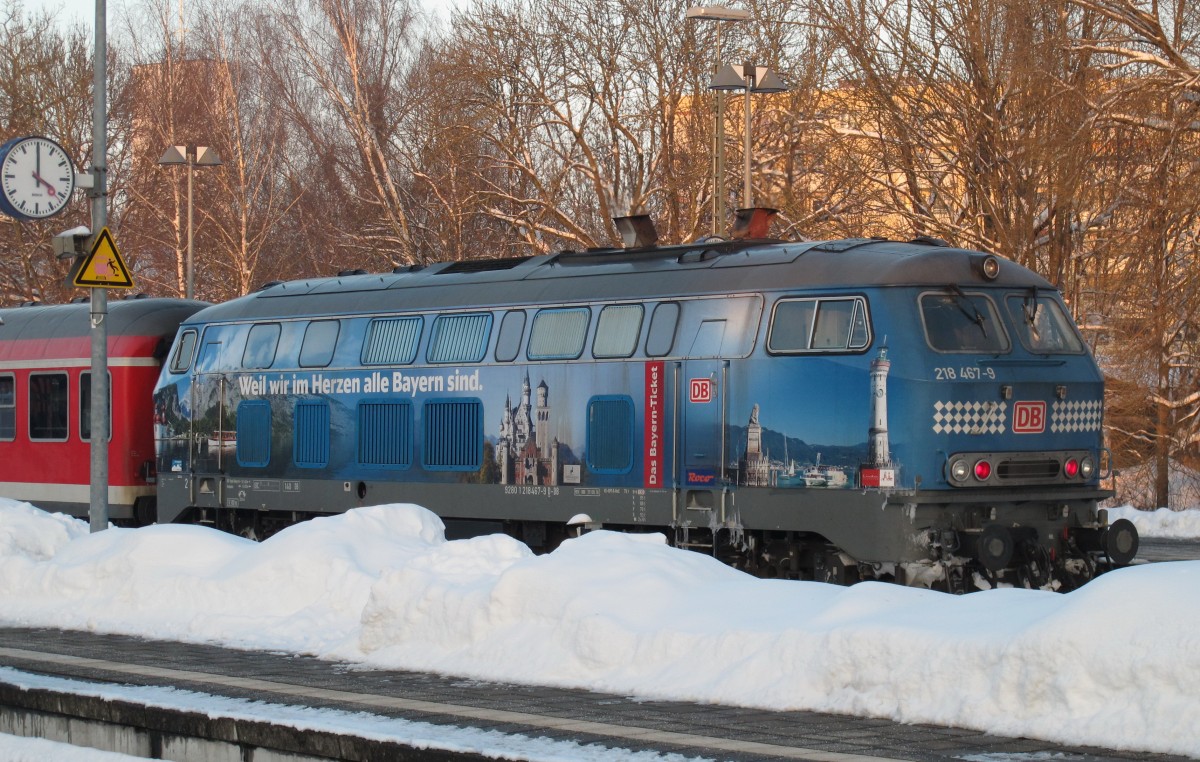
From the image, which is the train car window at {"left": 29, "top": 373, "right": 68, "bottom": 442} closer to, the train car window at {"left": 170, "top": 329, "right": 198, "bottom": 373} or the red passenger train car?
the red passenger train car

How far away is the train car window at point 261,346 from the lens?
798 inches

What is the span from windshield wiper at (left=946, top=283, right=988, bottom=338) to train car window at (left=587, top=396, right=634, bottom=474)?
320 centimetres

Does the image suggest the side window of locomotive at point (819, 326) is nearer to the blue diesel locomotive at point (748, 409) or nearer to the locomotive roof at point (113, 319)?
the blue diesel locomotive at point (748, 409)

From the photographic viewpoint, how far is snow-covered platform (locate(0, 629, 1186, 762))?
7742 millimetres

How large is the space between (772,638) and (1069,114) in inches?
779

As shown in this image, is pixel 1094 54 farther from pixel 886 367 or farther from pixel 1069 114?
pixel 886 367

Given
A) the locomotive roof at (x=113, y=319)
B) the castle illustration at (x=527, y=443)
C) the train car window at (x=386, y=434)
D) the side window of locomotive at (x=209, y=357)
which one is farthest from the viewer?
the locomotive roof at (x=113, y=319)

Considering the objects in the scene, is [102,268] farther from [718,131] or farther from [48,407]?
[718,131]

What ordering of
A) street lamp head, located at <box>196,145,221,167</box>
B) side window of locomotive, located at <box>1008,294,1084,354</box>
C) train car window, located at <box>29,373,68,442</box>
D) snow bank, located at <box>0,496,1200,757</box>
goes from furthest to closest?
street lamp head, located at <box>196,145,221,167</box> → train car window, located at <box>29,373,68,442</box> → side window of locomotive, located at <box>1008,294,1084,354</box> → snow bank, located at <box>0,496,1200,757</box>

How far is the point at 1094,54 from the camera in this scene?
90.9 ft

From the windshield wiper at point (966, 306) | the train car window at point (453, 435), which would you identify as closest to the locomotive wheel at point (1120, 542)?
the windshield wiper at point (966, 306)

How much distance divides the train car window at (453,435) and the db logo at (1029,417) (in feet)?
18.4

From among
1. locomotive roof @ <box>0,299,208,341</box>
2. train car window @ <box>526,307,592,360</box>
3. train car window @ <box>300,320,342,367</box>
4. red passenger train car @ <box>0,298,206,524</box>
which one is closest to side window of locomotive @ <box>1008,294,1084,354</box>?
train car window @ <box>526,307,592,360</box>

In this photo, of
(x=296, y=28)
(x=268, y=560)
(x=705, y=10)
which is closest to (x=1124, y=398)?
(x=705, y=10)
